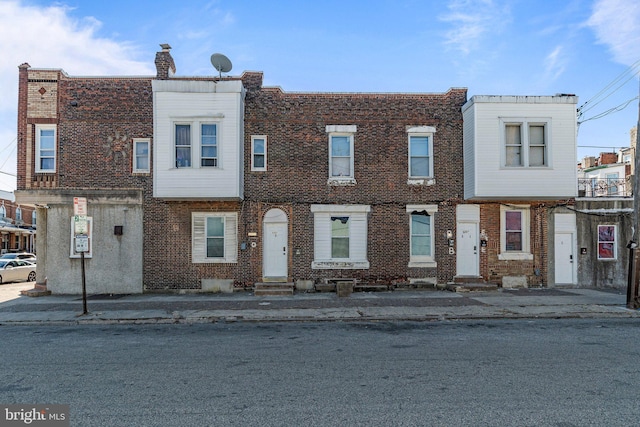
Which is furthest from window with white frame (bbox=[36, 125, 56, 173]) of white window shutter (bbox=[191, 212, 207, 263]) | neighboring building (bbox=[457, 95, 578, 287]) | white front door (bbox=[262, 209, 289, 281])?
neighboring building (bbox=[457, 95, 578, 287])

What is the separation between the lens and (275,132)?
16.2 m

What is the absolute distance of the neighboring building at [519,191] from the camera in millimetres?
15664

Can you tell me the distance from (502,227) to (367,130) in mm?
6316

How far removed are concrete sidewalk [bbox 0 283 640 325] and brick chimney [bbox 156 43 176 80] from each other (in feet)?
26.8

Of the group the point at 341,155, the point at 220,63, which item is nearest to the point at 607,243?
the point at 341,155

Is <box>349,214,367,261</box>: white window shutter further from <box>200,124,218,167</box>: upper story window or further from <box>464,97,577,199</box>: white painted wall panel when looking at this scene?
<box>200,124,218,167</box>: upper story window

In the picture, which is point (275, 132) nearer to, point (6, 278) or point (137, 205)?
point (137, 205)

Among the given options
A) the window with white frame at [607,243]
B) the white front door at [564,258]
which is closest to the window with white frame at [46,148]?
the white front door at [564,258]

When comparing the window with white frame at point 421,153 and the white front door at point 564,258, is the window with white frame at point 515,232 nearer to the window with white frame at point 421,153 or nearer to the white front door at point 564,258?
the white front door at point 564,258

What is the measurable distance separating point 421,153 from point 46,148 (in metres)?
14.0

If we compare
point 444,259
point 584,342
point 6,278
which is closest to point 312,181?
point 444,259

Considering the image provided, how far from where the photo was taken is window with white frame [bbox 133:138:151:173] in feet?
52.3

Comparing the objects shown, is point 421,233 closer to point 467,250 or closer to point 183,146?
point 467,250

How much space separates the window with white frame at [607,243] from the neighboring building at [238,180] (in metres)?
5.88
